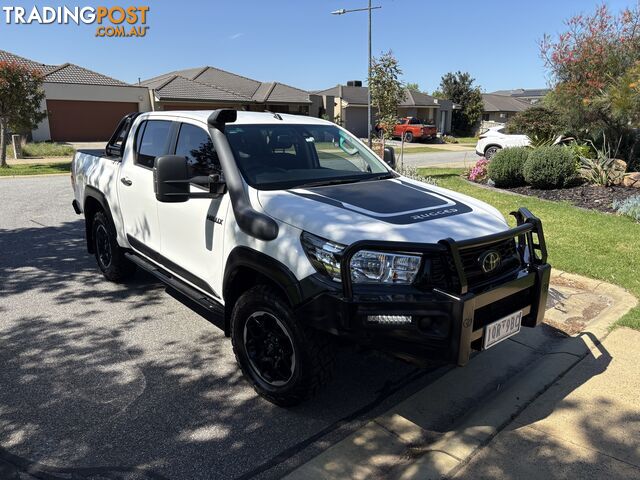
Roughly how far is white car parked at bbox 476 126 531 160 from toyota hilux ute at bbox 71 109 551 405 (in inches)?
543

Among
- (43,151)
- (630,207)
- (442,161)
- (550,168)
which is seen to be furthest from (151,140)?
(43,151)

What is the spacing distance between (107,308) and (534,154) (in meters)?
9.34

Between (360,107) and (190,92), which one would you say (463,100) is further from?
(190,92)

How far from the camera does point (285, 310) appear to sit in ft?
9.98

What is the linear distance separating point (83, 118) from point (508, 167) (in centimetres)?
3016

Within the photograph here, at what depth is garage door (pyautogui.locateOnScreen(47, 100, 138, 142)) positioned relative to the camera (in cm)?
3238

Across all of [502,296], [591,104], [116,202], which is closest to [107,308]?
[116,202]

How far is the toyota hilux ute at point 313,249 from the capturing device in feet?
9.04

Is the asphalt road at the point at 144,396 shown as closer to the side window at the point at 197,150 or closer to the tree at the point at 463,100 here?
the side window at the point at 197,150

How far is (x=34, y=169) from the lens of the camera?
17.1m

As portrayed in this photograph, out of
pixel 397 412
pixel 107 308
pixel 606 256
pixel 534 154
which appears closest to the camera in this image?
pixel 397 412

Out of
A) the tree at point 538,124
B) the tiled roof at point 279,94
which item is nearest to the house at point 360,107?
the tiled roof at point 279,94

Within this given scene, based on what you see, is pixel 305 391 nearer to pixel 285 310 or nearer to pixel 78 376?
pixel 285 310

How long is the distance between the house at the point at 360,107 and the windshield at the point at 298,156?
3695 cm
